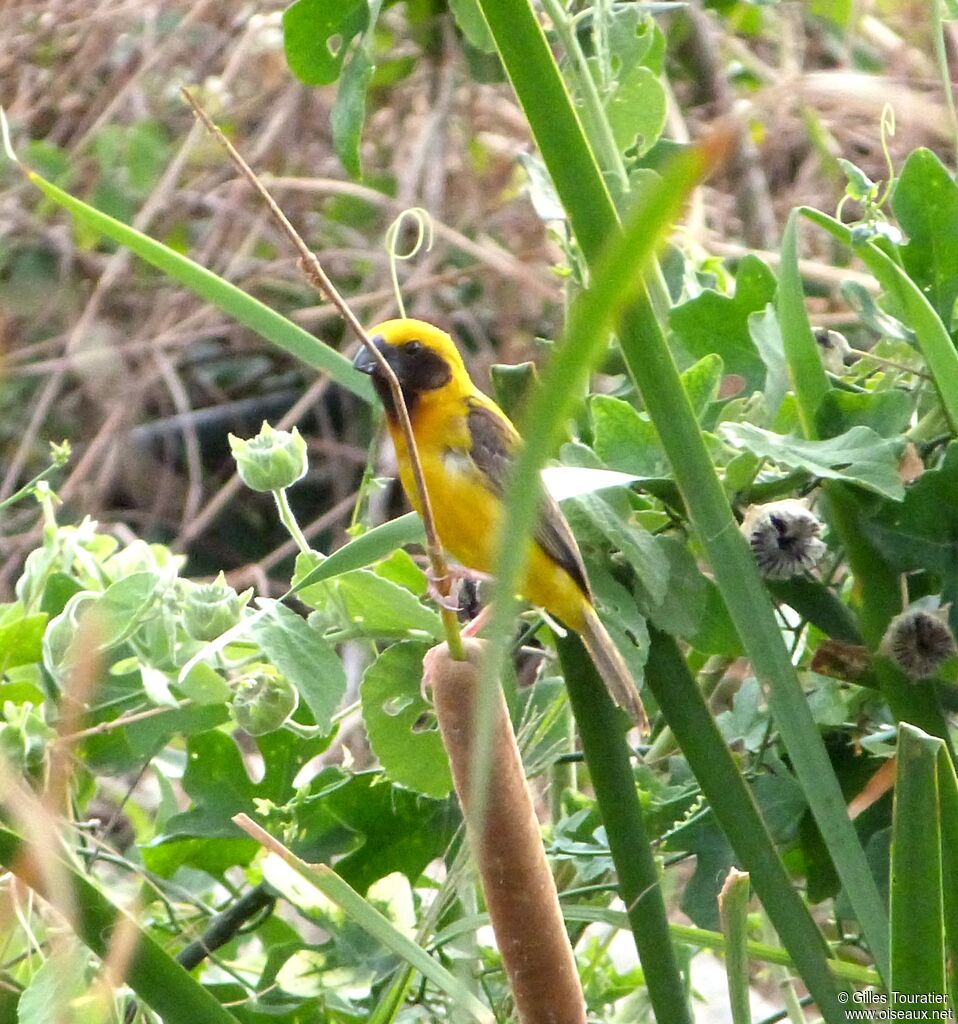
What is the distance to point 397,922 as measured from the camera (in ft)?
3.43

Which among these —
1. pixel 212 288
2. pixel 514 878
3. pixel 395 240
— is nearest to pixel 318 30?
pixel 395 240

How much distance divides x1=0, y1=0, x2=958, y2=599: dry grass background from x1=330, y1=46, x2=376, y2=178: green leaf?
170 cm

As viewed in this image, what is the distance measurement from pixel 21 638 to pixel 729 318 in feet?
1.97

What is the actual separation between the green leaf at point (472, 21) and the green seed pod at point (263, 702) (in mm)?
541

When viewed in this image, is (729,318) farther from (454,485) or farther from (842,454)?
(454,485)

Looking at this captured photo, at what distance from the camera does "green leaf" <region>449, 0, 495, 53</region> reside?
1.16 m

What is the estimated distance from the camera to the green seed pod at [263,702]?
97 centimetres

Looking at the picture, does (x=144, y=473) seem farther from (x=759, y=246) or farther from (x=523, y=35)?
(x=523, y=35)

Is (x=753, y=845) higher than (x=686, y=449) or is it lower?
lower

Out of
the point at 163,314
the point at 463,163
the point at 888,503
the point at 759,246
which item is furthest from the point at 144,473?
the point at 888,503

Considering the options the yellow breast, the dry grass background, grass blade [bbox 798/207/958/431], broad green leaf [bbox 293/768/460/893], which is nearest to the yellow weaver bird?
the yellow breast

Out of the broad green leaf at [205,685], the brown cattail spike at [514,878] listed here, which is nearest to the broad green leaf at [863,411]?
the brown cattail spike at [514,878]

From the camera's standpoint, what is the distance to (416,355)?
76.3 inches

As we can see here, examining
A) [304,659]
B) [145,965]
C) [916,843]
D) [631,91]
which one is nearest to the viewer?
[916,843]
